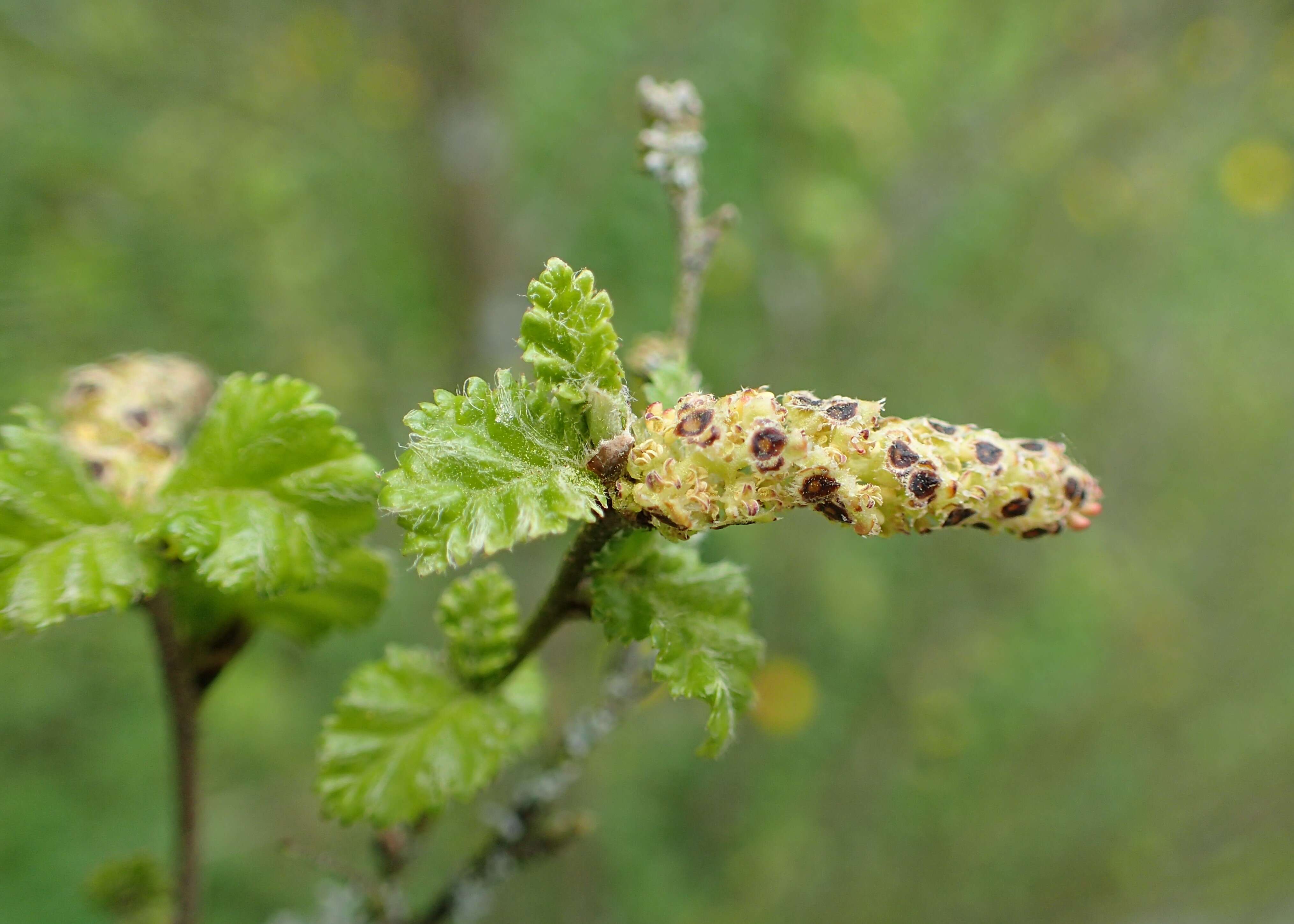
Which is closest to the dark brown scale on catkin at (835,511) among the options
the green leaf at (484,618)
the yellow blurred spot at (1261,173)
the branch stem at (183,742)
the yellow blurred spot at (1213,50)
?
the green leaf at (484,618)

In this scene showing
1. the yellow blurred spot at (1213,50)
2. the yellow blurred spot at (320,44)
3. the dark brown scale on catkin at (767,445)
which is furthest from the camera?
the yellow blurred spot at (320,44)

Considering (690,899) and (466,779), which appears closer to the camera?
(466,779)

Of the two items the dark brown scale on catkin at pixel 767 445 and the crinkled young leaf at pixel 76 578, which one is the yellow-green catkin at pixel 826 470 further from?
the crinkled young leaf at pixel 76 578

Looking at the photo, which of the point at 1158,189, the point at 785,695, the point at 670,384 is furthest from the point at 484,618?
the point at 1158,189

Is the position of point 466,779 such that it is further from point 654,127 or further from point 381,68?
point 381,68

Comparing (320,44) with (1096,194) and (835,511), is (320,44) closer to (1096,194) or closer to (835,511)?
(1096,194)

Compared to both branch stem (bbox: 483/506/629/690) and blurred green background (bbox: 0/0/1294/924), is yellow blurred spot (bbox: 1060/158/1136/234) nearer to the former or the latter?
blurred green background (bbox: 0/0/1294/924)

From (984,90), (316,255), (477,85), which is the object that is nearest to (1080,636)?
(984,90)

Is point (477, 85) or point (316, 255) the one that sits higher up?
point (477, 85)
